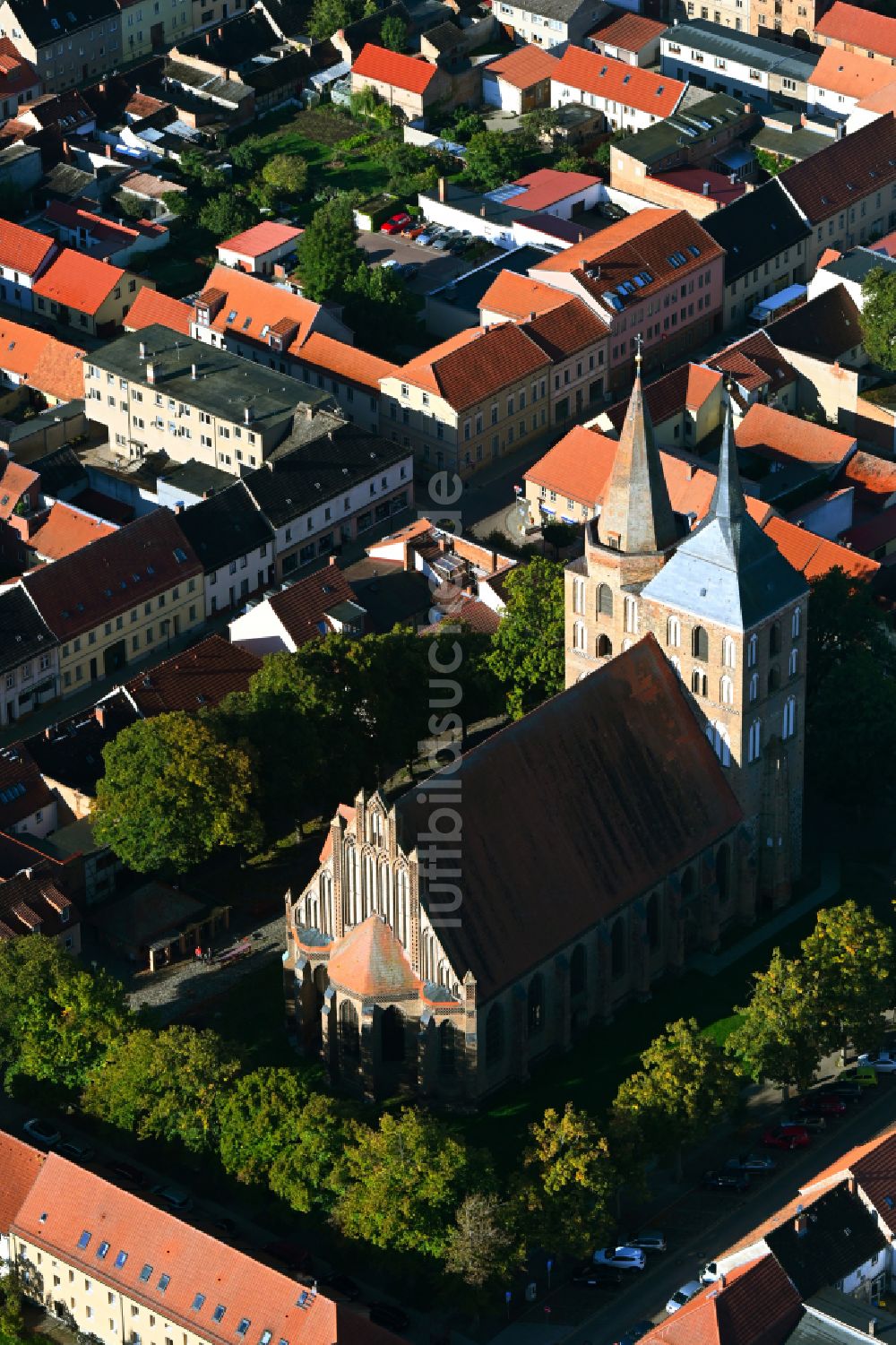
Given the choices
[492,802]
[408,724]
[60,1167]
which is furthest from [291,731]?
[60,1167]

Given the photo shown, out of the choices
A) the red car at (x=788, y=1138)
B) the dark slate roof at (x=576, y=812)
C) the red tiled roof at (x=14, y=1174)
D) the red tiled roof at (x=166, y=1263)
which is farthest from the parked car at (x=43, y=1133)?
the red car at (x=788, y=1138)

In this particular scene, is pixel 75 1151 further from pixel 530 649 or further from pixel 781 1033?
pixel 530 649

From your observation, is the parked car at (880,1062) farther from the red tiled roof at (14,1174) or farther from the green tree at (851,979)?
the red tiled roof at (14,1174)

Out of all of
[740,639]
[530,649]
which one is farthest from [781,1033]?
[530,649]

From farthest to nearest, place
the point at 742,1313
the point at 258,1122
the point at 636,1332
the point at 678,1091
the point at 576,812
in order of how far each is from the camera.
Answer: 1. the point at 576,812
2. the point at 678,1091
3. the point at 258,1122
4. the point at 636,1332
5. the point at 742,1313

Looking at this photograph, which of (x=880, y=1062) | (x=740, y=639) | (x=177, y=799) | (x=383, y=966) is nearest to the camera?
(x=383, y=966)

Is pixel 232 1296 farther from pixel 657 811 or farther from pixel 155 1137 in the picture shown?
pixel 657 811

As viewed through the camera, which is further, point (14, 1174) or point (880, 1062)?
point (880, 1062)

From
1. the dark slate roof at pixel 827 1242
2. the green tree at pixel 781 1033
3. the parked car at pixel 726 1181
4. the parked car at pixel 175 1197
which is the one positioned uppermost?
the dark slate roof at pixel 827 1242
